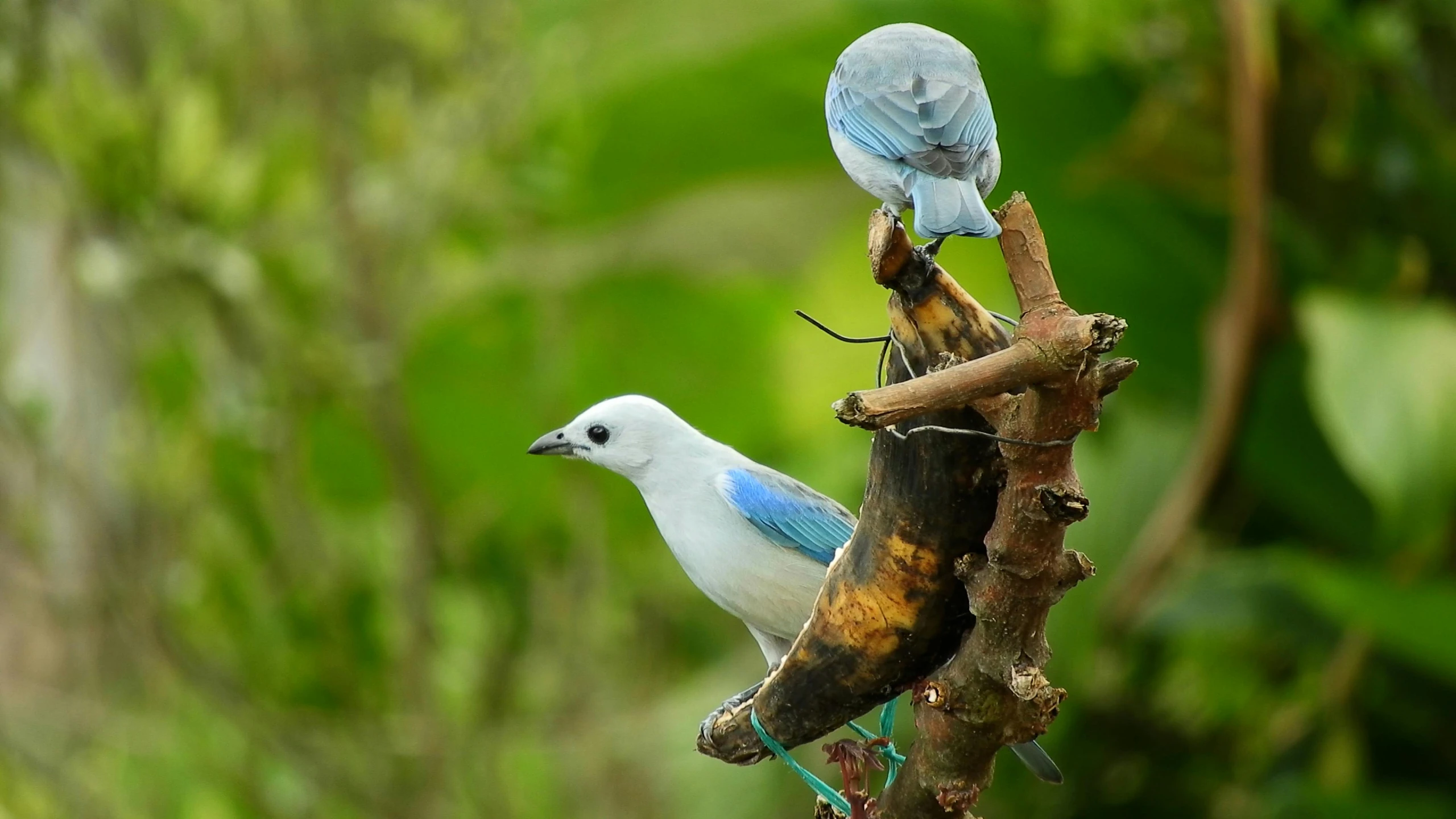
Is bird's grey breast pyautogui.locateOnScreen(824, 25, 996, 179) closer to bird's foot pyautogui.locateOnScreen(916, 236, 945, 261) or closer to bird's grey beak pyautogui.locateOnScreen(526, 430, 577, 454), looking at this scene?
bird's foot pyautogui.locateOnScreen(916, 236, 945, 261)

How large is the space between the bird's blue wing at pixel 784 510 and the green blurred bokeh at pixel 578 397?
153 centimetres

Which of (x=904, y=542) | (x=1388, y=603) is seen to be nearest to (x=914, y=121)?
(x=904, y=542)

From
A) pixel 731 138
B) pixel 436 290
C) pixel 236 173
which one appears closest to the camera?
pixel 236 173

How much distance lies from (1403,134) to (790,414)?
1.34 meters

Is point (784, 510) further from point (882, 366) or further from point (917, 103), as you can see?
point (917, 103)

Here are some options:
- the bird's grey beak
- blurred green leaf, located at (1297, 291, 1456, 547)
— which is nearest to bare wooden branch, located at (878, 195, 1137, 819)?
the bird's grey beak

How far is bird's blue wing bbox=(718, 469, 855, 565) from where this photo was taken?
3.16 feet

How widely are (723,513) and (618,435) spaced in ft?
0.33

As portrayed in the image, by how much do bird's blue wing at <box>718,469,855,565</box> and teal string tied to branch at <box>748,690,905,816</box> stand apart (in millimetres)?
112

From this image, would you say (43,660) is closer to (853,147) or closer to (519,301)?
(519,301)

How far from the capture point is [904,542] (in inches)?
31.1

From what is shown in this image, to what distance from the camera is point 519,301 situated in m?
3.27

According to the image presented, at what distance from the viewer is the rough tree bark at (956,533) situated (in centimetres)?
70

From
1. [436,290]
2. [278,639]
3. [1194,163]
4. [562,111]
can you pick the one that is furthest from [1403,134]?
[278,639]
